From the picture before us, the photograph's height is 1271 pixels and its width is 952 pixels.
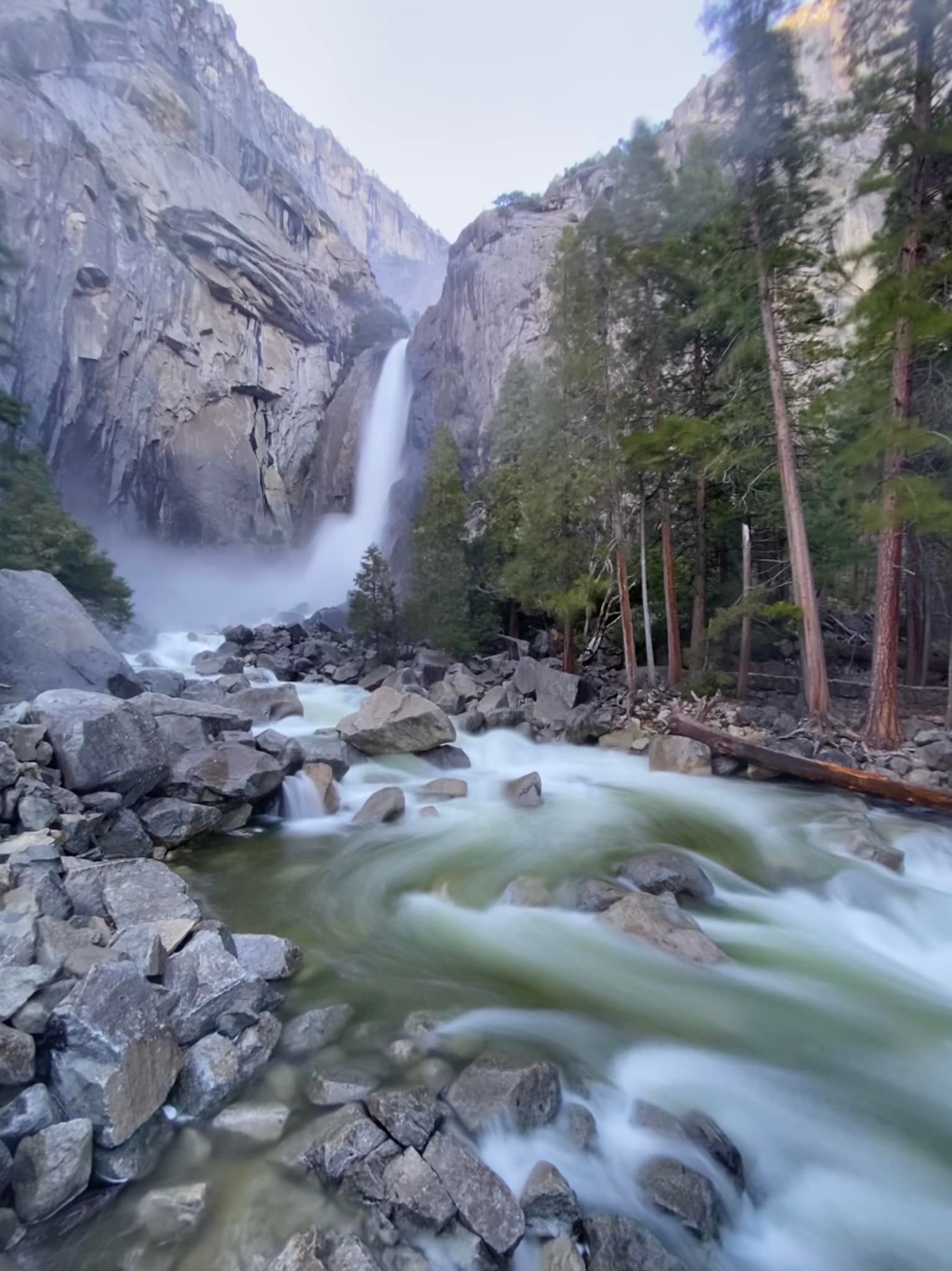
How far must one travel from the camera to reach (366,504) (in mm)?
40219

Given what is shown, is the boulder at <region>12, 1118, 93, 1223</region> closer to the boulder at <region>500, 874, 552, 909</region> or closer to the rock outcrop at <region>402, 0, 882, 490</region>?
the boulder at <region>500, 874, 552, 909</region>

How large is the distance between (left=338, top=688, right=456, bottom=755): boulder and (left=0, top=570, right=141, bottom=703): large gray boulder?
3.76 meters

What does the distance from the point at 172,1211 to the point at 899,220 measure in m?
13.6

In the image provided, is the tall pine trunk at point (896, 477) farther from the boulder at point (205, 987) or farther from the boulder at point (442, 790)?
the boulder at point (205, 987)

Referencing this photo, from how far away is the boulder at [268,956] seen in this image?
470cm

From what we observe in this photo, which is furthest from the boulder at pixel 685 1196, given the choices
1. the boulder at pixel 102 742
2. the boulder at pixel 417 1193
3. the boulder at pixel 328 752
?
the boulder at pixel 328 752

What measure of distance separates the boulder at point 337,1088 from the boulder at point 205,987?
58cm

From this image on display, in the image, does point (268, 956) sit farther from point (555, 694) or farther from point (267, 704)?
point (555, 694)

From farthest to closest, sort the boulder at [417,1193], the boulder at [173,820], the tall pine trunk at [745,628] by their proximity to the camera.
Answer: the tall pine trunk at [745,628]
the boulder at [173,820]
the boulder at [417,1193]

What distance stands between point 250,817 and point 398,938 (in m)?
3.47

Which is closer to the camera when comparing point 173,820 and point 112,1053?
point 112,1053

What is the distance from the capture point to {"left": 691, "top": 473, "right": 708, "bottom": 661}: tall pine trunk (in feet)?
47.0

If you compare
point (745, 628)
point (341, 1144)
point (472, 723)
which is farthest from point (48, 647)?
point (745, 628)

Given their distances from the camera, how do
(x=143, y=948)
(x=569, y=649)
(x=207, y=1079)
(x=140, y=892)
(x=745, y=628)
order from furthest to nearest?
(x=569, y=649) → (x=745, y=628) → (x=140, y=892) → (x=143, y=948) → (x=207, y=1079)
